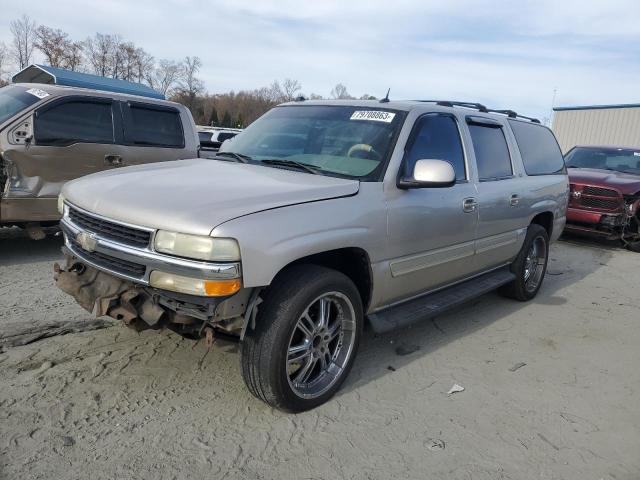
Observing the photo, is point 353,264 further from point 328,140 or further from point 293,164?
point 328,140

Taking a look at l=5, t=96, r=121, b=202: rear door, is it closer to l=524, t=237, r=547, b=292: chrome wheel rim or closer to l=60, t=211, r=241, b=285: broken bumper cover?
l=60, t=211, r=241, b=285: broken bumper cover

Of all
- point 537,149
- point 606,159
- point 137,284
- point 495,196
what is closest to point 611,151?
point 606,159

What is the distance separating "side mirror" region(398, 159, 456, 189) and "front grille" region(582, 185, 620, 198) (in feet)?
22.6

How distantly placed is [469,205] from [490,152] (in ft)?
2.76

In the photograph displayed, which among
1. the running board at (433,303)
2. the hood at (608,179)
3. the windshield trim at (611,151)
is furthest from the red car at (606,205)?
the running board at (433,303)

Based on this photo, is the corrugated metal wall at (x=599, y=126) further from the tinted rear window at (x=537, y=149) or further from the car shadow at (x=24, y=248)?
the car shadow at (x=24, y=248)

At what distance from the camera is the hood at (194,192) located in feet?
8.59

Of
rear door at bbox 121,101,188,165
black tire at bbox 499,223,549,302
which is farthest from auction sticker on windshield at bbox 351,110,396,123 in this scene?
rear door at bbox 121,101,188,165

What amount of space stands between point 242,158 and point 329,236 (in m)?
1.31

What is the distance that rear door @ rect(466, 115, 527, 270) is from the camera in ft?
14.6

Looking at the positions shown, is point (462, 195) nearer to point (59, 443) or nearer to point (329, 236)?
point (329, 236)

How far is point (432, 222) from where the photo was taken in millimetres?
3752

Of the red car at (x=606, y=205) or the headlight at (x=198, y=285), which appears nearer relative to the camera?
the headlight at (x=198, y=285)

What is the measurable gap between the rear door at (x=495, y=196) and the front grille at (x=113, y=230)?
109 inches
